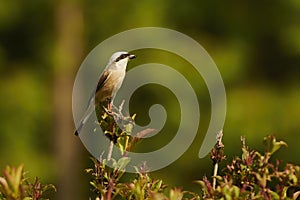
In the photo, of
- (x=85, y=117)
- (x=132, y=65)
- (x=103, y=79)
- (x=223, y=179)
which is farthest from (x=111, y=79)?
A: (x=132, y=65)

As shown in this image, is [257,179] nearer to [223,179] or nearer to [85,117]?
[223,179]

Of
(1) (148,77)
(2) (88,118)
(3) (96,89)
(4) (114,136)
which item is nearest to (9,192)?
(4) (114,136)

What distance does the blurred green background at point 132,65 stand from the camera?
13938 mm

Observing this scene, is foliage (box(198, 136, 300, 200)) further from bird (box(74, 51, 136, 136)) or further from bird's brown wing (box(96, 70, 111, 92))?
bird's brown wing (box(96, 70, 111, 92))

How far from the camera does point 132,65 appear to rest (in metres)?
13.3

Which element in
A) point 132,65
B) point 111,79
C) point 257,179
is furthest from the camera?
point 132,65

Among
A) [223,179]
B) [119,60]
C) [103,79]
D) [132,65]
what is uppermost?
[132,65]

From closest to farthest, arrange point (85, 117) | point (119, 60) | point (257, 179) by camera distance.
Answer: point (257, 179)
point (85, 117)
point (119, 60)

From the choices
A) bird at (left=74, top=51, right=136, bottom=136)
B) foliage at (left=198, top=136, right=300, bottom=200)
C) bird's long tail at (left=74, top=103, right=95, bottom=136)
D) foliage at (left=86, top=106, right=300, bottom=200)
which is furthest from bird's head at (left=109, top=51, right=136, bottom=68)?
foliage at (left=198, top=136, right=300, bottom=200)

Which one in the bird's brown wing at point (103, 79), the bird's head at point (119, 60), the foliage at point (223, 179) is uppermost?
the bird's head at point (119, 60)

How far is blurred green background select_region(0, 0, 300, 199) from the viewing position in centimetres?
1394

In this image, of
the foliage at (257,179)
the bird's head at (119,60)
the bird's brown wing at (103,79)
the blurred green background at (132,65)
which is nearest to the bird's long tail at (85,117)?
the bird's brown wing at (103,79)

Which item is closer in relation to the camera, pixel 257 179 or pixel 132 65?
pixel 257 179

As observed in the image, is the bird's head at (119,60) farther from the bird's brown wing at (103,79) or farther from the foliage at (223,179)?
the foliage at (223,179)
